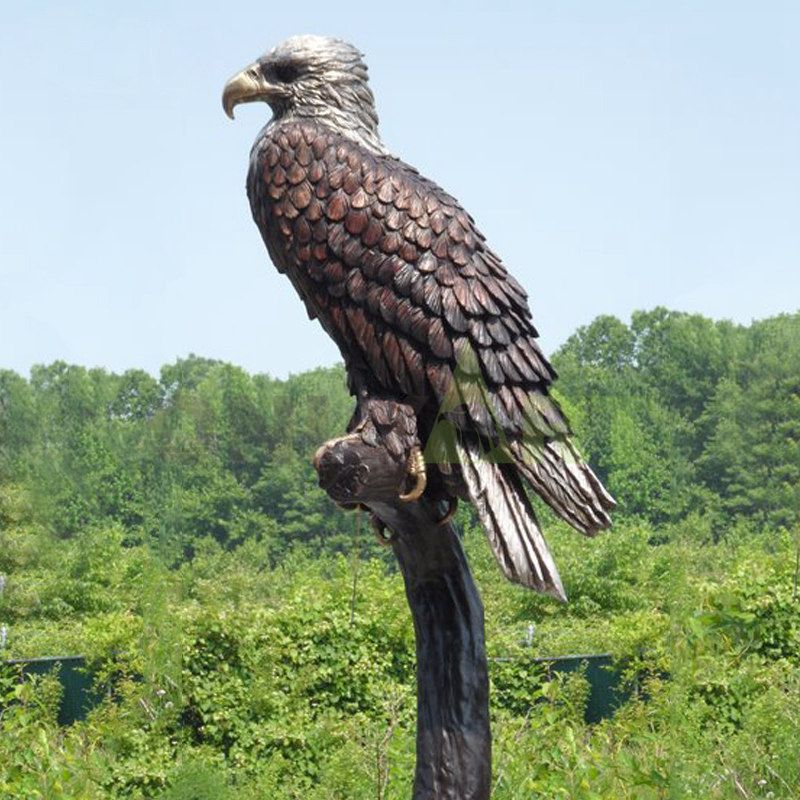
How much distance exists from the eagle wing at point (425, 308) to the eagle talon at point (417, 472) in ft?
0.31

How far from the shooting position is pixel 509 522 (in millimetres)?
3443

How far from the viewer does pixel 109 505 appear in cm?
2023

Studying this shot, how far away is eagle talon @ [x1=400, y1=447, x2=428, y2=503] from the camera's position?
3521 mm

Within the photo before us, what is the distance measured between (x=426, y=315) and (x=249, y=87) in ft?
2.54

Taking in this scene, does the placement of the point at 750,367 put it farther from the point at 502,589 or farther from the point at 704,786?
the point at 704,786

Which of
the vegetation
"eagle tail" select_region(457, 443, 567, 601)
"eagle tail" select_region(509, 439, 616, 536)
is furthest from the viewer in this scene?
the vegetation

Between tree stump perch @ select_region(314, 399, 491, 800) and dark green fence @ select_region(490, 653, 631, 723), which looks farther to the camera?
dark green fence @ select_region(490, 653, 631, 723)

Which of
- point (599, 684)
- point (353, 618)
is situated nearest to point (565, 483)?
point (353, 618)

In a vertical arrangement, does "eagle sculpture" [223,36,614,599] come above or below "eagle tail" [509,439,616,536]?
above

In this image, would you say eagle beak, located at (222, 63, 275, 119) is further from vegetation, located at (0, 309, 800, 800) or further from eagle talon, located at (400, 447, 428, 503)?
vegetation, located at (0, 309, 800, 800)

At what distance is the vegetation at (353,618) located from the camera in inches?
232

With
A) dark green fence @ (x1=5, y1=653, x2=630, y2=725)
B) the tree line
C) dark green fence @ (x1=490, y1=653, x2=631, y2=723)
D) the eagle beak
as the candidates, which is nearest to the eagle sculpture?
the eagle beak

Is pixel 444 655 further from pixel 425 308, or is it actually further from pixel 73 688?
pixel 73 688

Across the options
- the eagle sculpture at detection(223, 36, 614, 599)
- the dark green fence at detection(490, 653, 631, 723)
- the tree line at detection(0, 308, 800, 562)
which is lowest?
the dark green fence at detection(490, 653, 631, 723)
